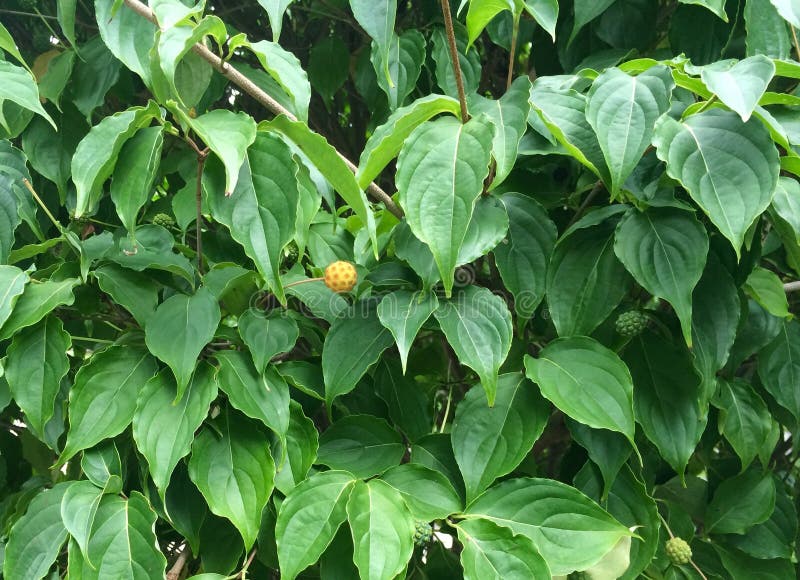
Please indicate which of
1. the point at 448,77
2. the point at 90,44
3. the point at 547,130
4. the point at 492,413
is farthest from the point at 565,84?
the point at 90,44

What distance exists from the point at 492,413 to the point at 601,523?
0.16 m

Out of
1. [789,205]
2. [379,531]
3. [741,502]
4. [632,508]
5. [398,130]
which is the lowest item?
[741,502]

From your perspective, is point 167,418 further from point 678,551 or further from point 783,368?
point 783,368

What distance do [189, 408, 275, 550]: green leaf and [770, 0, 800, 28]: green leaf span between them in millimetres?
683

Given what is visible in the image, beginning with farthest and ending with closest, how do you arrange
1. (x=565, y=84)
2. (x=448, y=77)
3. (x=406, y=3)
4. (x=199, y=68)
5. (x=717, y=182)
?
(x=406, y=3)
(x=448, y=77)
(x=199, y=68)
(x=565, y=84)
(x=717, y=182)

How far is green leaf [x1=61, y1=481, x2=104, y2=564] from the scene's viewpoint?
0.77 metres

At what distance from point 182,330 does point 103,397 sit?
4.9 inches

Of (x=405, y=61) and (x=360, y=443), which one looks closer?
(x=360, y=443)

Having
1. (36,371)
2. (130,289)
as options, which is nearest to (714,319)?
(130,289)

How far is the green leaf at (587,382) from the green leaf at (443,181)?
0.19 meters

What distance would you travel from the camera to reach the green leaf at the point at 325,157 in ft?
2.36

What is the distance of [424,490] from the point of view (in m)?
0.85

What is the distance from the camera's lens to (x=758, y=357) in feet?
3.32

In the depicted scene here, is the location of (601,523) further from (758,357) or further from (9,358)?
(9,358)
